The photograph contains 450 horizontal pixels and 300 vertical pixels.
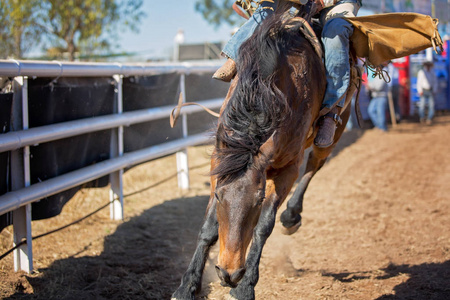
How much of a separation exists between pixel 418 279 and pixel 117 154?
3.28 metres

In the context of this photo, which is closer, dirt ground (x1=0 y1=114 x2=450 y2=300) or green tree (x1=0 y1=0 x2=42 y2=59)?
dirt ground (x1=0 y1=114 x2=450 y2=300)

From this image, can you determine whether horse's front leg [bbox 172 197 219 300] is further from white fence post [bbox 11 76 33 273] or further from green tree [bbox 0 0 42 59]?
green tree [bbox 0 0 42 59]

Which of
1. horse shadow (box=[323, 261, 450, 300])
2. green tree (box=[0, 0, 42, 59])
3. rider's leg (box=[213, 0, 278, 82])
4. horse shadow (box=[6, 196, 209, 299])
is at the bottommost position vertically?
horse shadow (box=[323, 261, 450, 300])

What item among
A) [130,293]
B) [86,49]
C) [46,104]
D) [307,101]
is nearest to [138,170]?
[46,104]

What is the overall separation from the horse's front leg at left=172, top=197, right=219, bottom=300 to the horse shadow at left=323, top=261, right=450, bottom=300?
59.6 inches

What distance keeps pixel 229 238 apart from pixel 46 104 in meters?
2.37

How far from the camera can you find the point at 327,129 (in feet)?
12.5

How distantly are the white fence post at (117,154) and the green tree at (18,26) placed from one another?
611 centimetres

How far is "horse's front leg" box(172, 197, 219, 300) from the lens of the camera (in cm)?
293

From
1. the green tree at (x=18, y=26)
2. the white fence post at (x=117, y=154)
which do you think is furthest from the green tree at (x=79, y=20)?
the white fence post at (x=117, y=154)

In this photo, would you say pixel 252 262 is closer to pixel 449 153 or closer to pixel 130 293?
pixel 130 293

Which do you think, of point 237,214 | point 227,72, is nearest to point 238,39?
point 227,72

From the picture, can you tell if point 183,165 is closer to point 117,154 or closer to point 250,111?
point 117,154

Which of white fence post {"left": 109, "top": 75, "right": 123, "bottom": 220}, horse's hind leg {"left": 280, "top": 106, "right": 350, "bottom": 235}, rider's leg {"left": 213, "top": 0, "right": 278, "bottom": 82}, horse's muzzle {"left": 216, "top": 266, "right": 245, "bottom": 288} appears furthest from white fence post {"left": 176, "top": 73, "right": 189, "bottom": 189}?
horse's muzzle {"left": 216, "top": 266, "right": 245, "bottom": 288}
